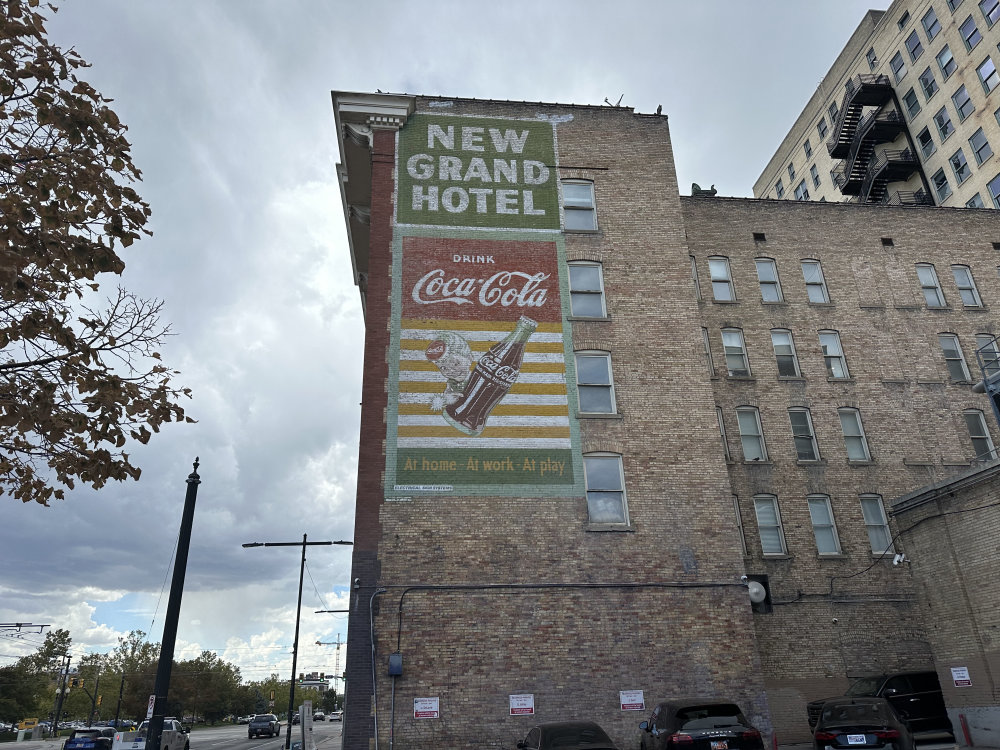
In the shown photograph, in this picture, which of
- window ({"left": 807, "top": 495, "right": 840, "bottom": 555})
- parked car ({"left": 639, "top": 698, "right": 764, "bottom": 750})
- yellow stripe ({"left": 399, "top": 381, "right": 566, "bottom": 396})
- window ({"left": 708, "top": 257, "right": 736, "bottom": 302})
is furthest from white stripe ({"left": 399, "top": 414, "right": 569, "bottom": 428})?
window ({"left": 708, "top": 257, "right": 736, "bottom": 302})

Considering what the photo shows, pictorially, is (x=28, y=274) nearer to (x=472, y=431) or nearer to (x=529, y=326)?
(x=472, y=431)

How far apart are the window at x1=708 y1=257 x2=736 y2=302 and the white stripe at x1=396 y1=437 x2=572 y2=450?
1173 cm

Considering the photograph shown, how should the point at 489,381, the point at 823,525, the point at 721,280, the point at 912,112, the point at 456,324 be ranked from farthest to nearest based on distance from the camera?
the point at 912,112, the point at 721,280, the point at 823,525, the point at 456,324, the point at 489,381

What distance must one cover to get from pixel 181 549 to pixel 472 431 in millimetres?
8819

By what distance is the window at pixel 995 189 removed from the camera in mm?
38625

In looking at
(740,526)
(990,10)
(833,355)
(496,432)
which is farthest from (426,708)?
(990,10)

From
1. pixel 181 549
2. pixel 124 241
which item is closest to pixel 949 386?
pixel 181 549

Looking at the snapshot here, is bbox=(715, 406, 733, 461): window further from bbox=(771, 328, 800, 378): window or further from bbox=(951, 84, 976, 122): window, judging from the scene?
bbox=(951, 84, 976, 122): window

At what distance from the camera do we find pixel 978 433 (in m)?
27.4

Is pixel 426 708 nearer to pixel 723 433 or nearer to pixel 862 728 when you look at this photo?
pixel 862 728

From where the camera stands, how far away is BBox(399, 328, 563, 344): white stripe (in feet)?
71.3

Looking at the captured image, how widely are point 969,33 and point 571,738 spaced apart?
45894mm

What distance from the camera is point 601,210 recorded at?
81.9 feet

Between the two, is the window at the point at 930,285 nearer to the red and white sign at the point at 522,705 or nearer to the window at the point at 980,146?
the window at the point at 980,146
